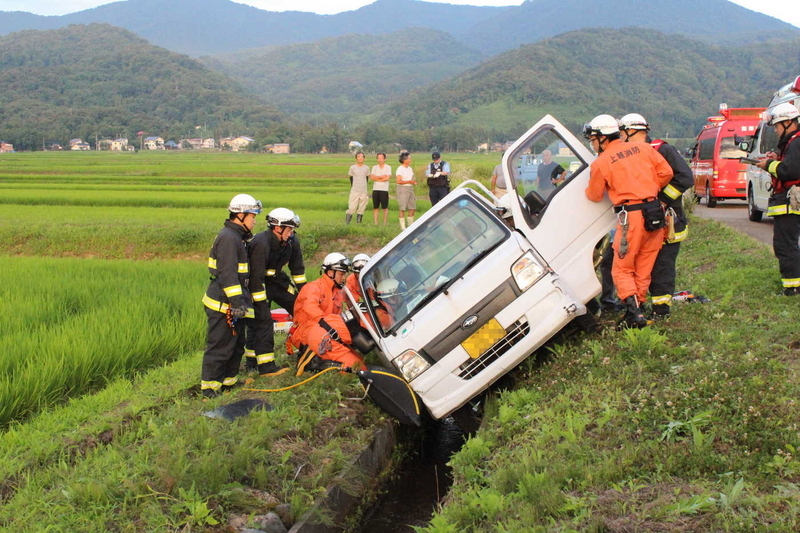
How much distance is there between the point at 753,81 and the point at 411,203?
170m

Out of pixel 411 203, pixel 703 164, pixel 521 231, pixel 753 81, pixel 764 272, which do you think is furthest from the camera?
pixel 753 81

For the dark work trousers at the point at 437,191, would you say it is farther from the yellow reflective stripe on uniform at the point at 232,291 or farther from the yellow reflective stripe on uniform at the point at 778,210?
the yellow reflective stripe on uniform at the point at 232,291

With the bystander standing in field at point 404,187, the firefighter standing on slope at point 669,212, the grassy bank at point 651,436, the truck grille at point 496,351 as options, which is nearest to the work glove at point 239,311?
the truck grille at point 496,351

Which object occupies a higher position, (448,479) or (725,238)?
(725,238)

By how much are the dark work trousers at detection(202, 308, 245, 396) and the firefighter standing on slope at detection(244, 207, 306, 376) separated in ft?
1.54

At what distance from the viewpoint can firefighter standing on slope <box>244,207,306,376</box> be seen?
24.2ft

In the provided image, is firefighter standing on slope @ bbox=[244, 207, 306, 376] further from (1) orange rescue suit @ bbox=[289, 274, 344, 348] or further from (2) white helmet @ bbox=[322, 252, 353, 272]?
(2) white helmet @ bbox=[322, 252, 353, 272]

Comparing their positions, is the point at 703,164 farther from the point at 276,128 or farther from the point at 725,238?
the point at 276,128

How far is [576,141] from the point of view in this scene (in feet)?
22.7

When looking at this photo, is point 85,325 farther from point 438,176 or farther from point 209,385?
point 438,176

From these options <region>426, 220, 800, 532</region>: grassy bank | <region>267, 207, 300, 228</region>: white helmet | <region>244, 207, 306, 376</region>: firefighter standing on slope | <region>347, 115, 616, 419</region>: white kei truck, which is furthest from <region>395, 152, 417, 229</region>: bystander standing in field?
<region>426, 220, 800, 532</region>: grassy bank

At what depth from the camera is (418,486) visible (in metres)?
6.46

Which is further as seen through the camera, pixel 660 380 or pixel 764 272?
pixel 764 272

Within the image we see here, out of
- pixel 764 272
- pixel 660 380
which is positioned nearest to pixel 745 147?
pixel 764 272
